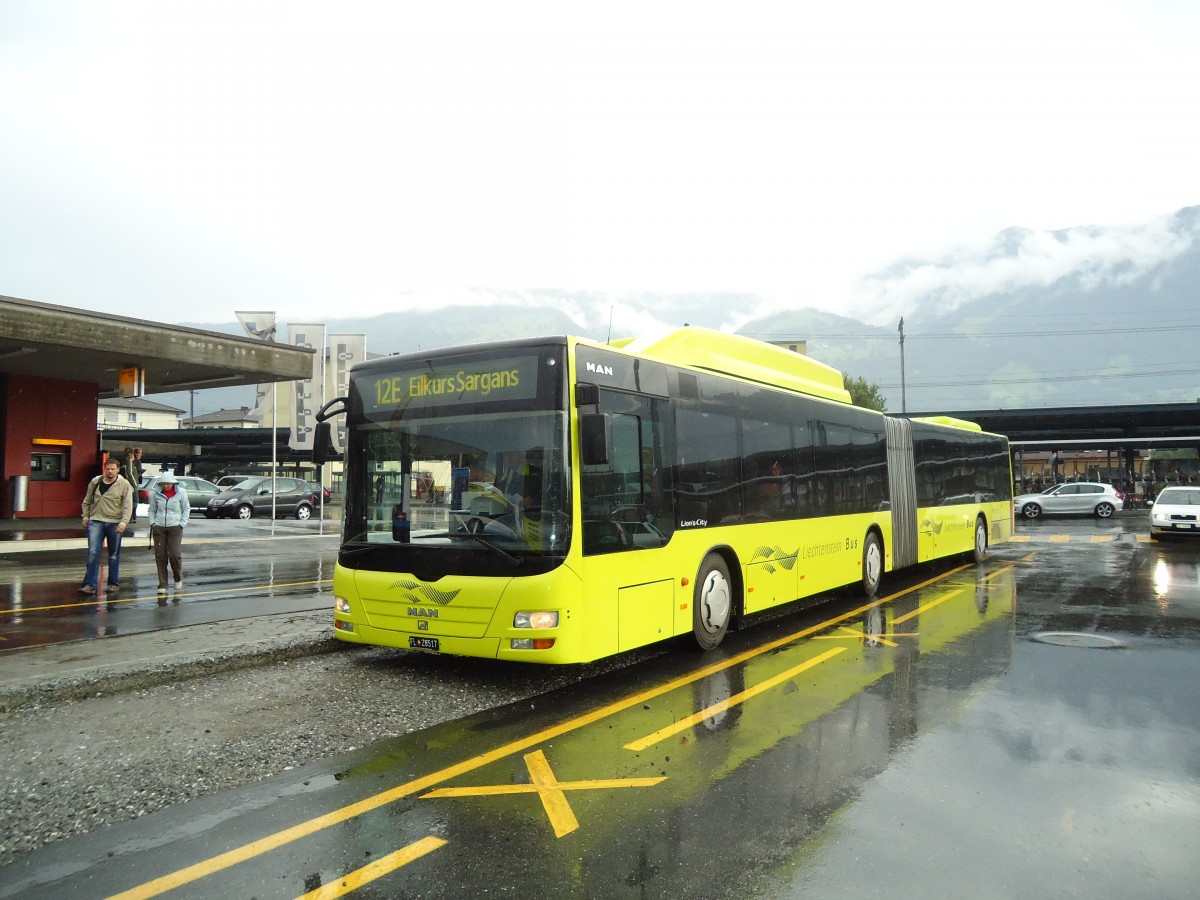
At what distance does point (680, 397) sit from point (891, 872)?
16.5ft

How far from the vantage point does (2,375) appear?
2372 centimetres

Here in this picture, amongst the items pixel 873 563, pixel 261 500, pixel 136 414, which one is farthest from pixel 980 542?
pixel 136 414

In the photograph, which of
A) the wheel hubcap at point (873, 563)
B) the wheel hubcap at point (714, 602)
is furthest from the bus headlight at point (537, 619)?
the wheel hubcap at point (873, 563)

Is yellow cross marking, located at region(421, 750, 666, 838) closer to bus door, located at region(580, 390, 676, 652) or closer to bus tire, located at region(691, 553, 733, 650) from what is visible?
bus door, located at region(580, 390, 676, 652)

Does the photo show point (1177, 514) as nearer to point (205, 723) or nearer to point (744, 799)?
point (744, 799)

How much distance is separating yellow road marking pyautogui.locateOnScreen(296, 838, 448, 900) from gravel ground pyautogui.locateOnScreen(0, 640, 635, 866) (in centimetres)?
142

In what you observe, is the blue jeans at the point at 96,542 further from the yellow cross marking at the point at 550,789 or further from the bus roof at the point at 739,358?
the yellow cross marking at the point at 550,789

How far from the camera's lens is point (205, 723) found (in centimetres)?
566

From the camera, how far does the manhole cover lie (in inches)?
330

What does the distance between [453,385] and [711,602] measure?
3.31 metres

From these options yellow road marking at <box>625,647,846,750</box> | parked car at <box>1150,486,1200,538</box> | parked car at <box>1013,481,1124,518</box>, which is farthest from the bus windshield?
parked car at <box>1013,481,1124,518</box>

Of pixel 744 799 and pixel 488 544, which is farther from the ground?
pixel 488 544

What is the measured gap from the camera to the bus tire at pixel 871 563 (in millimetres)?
12031

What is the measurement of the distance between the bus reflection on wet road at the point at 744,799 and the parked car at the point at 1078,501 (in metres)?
33.3
